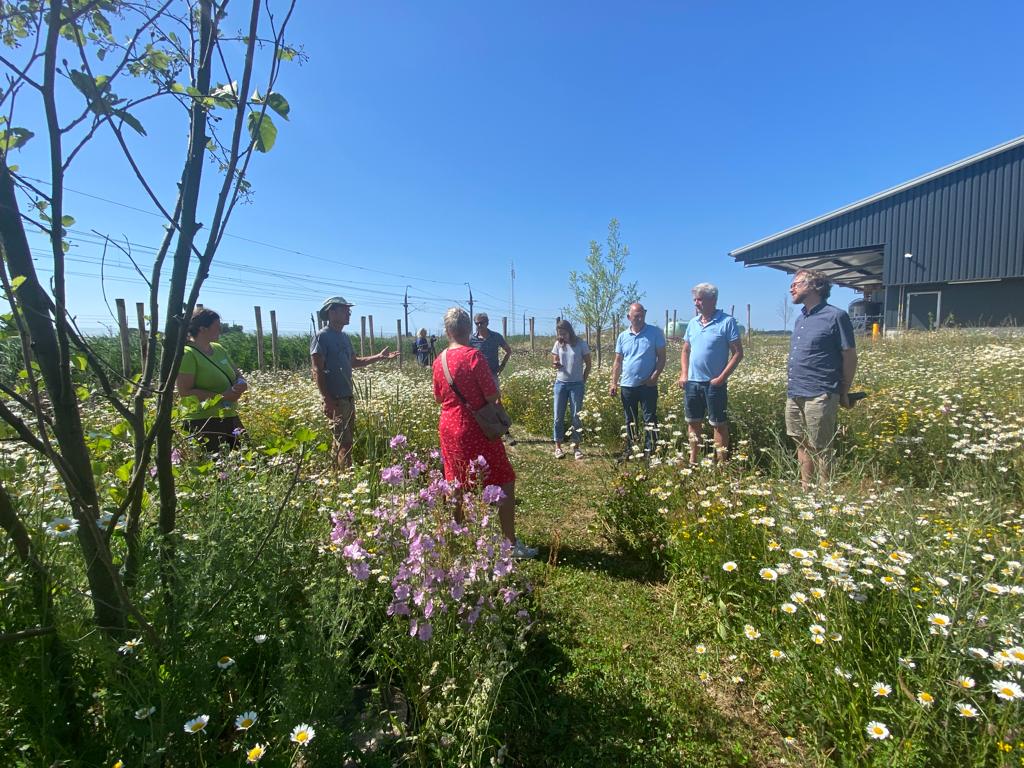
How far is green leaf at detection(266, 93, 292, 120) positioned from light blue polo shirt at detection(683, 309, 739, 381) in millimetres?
4156

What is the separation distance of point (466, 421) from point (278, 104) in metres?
2.02

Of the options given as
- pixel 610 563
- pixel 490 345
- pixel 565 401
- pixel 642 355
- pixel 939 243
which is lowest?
pixel 610 563

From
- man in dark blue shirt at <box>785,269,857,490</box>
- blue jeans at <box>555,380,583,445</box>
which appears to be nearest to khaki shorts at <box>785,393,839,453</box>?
man in dark blue shirt at <box>785,269,857,490</box>

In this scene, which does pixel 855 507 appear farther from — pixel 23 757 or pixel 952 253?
pixel 952 253

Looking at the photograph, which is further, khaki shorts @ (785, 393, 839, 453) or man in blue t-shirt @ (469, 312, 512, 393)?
man in blue t-shirt @ (469, 312, 512, 393)

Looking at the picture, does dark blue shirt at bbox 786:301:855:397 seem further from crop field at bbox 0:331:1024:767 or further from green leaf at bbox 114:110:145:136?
green leaf at bbox 114:110:145:136

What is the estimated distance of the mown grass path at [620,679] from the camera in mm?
1762

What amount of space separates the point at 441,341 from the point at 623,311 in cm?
1514

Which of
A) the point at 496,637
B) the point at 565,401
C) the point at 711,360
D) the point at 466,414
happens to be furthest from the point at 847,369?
the point at 496,637

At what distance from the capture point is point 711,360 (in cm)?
457

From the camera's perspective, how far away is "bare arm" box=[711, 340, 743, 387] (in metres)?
4.41

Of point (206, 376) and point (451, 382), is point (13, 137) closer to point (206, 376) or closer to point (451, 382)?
point (451, 382)

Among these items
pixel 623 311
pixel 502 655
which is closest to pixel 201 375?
pixel 502 655

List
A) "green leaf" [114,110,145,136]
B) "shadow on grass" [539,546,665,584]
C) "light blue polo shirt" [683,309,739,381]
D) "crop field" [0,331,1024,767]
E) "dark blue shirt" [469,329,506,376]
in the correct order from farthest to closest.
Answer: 1. "dark blue shirt" [469,329,506,376]
2. "light blue polo shirt" [683,309,739,381]
3. "shadow on grass" [539,546,665,584]
4. "crop field" [0,331,1024,767]
5. "green leaf" [114,110,145,136]
